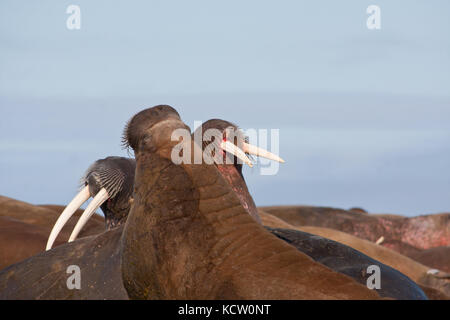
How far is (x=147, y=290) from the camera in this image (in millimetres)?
3676

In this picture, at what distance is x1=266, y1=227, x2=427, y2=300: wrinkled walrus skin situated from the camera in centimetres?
505

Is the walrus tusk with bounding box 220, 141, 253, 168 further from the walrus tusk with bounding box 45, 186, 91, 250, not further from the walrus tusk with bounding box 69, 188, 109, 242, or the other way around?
the walrus tusk with bounding box 45, 186, 91, 250

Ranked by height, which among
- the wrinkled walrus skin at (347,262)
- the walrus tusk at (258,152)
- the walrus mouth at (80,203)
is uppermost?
the walrus tusk at (258,152)

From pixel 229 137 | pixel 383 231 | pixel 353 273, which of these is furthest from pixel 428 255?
pixel 353 273

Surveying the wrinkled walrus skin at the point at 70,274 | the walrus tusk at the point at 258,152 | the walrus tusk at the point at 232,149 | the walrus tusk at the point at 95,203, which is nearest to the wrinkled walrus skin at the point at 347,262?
the walrus tusk at the point at 232,149

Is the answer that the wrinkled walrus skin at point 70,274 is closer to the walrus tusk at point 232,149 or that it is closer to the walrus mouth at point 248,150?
the walrus tusk at point 232,149

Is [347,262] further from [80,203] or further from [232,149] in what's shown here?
[80,203]

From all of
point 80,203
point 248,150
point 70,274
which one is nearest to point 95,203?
point 80,203

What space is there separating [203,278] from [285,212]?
16.2m

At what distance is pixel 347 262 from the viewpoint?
5250 mm

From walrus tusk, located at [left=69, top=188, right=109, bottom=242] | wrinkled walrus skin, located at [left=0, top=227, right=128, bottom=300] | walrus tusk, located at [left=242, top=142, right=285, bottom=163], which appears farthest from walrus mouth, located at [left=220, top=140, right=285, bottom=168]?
wrinkled walrus skin, located at [left=0, top=227, right=128, bottom=300]

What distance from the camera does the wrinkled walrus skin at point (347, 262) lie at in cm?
505
